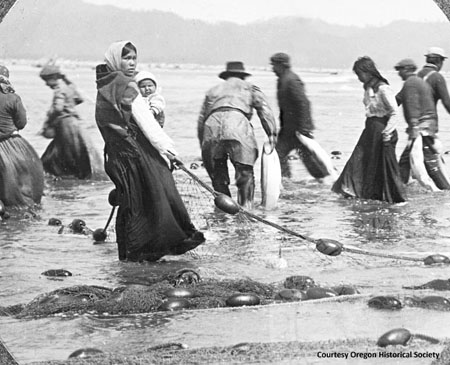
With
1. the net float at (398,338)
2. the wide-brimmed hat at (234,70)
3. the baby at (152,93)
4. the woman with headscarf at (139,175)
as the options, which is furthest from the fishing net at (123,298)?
the wide-brimmed hat at (234,70)

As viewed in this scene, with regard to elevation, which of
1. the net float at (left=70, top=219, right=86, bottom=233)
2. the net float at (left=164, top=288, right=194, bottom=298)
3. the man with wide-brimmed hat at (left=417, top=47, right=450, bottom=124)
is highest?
the man with wide-brimmed hat at (left=417, top=47, right=450, bottom=124)

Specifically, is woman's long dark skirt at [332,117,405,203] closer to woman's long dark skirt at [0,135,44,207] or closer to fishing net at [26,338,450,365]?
fishing net at [26,338,450,365]

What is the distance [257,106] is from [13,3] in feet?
3.32

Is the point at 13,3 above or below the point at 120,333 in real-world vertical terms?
above

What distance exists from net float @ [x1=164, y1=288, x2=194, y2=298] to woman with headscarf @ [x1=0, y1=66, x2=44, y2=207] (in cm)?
67

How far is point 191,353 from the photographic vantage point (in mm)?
4547

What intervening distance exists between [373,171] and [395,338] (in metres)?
0.73

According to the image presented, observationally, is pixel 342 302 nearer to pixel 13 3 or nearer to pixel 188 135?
pixel 188 135

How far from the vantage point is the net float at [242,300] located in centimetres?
468

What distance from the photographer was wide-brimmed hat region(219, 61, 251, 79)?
15.4 feet

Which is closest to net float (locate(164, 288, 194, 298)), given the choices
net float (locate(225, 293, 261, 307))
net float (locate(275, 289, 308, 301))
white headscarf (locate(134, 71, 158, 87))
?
net float (locate(225, 293, 261, 307))

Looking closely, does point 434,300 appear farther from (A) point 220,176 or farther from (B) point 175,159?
(B) point 175,159

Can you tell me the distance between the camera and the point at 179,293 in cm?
474

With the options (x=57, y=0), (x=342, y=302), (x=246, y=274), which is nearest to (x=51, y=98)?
(x=57, y=0)
